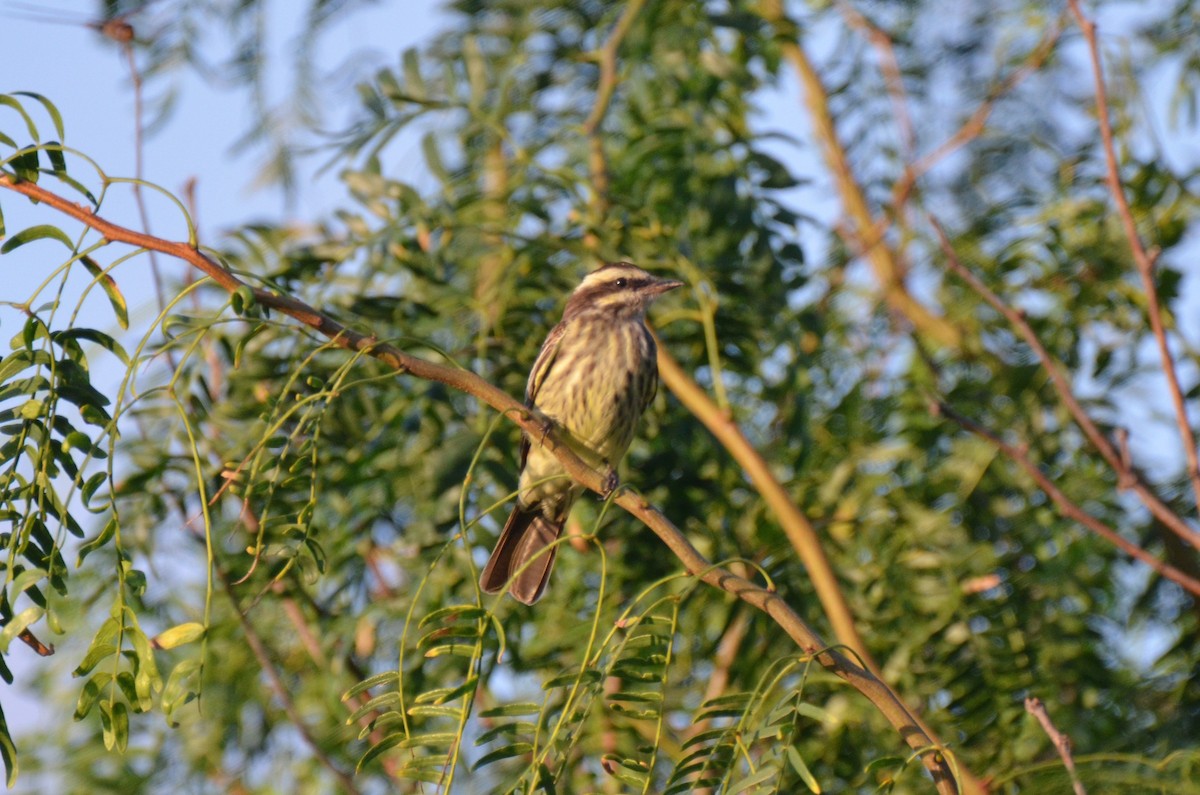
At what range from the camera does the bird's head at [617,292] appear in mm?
5145

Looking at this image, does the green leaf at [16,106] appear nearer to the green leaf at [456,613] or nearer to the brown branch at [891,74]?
the green leaf at [456,613]

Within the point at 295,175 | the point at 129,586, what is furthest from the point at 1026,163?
the point at 129,586

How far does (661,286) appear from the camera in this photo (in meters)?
5.20

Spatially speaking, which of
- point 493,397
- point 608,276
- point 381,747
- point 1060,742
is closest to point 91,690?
point 381,747

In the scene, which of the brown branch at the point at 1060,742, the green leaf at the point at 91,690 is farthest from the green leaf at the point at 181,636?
the brown branch at the point at 1060,742

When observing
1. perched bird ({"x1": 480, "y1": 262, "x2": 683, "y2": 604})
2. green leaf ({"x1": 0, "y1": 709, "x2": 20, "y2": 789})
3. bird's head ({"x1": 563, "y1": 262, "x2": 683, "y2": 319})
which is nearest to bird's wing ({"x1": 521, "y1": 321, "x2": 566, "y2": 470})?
perched bird ({"x1": 480, "y1": 262, "x2": 683, "y2": 604})

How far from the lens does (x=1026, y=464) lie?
3859mm

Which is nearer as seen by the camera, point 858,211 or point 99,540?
point 99,540

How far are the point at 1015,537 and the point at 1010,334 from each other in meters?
0.97

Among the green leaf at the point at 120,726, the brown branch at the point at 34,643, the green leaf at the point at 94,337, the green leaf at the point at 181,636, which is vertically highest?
the green leaf at the point at 94,337

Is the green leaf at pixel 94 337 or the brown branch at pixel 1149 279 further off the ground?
the green leaf at pixel 94 337

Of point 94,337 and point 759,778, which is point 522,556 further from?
point 759,778

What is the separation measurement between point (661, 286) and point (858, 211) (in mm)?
3068

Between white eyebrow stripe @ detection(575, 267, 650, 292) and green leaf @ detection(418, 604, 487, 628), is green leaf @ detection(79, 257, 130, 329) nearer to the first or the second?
green leaf @ detection(418, 604, 487, 628)
